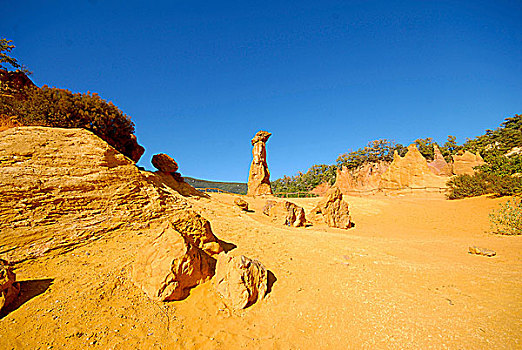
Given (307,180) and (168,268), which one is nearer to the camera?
(168,268)

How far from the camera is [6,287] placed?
315 cm

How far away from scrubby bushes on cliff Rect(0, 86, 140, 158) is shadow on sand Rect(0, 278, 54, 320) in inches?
336

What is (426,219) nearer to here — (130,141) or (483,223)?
(483,223)

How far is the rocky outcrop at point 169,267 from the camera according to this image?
395 cm

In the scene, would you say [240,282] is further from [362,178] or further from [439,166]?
[439,166]

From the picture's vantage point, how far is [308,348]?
3.24 metres

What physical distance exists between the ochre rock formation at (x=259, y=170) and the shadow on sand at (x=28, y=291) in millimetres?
19586

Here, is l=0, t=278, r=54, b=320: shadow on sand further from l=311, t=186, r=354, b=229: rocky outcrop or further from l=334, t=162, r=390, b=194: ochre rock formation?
l=334, t=162, r=390, b=194: ochre rock formation

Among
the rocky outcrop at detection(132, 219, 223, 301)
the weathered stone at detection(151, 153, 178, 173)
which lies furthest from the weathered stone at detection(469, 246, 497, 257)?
the weathered stone at detection(151, 153, 178, 173)

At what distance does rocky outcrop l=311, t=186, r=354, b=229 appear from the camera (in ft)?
46.1

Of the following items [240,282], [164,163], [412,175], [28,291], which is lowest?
[240,282]

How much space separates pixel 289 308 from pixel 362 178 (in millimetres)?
37522

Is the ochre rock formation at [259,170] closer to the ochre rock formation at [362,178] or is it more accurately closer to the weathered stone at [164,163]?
the weathered stone at [164,163]

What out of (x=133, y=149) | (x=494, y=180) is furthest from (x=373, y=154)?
(x=133, y=149)
